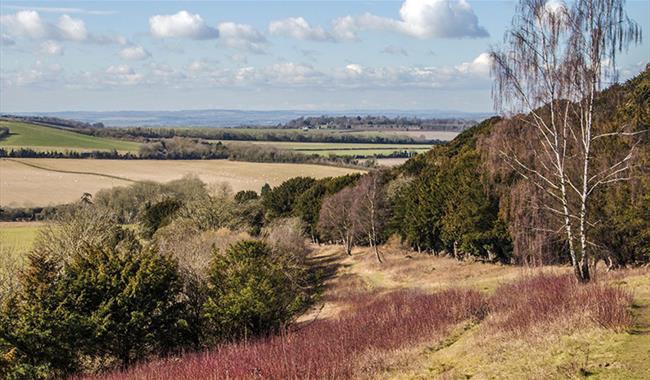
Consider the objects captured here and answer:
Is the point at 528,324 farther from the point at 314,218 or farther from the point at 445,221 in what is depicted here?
the point at 314,218

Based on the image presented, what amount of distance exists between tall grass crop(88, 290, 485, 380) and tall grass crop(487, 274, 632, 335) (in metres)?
1.42

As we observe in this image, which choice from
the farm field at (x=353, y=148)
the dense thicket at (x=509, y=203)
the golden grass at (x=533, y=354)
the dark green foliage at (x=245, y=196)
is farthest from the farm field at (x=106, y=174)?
the golden grass at (x=533, y=354)

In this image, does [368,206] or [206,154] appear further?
[206,154]

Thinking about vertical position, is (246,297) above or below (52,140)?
below

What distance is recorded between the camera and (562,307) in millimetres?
14461

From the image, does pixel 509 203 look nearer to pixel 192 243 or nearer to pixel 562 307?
pixel 562 307

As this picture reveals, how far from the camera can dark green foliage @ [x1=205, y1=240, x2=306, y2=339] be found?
2655 centimetres

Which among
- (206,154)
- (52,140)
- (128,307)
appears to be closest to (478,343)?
(128,307)

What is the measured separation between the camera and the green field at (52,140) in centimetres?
14762

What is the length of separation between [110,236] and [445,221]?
30.9 m

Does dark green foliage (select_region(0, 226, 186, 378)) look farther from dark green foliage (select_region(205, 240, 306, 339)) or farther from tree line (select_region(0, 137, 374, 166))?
tree line (select_region(0, 137, 374, 166))

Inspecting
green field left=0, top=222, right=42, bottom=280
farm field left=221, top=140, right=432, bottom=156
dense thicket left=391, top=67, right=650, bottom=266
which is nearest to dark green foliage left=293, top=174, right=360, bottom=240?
dense thicket left=391, top=67, right=650, bottom=266

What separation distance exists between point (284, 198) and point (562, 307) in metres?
78.4

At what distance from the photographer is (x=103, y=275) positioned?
2448 cm
